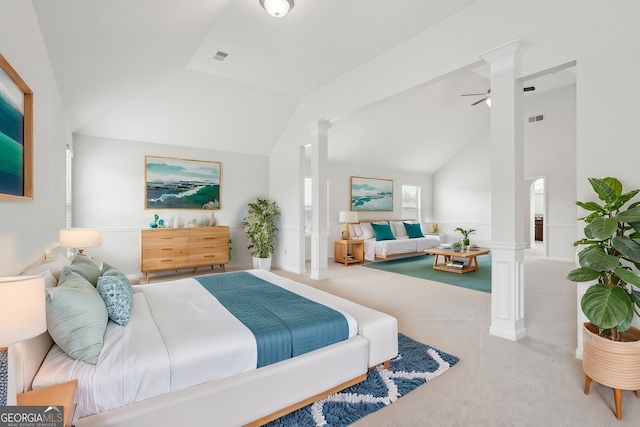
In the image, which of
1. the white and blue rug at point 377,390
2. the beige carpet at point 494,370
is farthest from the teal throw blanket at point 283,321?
the beige carpet at point 494,370

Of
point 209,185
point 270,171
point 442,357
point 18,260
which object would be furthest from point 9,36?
point 270,171

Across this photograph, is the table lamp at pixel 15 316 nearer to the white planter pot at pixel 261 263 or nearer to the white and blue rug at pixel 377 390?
the white and blue rug at pixel 377 390

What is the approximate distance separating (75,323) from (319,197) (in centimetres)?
406

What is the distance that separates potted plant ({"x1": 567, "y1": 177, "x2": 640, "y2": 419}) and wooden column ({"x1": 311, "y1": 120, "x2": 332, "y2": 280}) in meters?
3.72

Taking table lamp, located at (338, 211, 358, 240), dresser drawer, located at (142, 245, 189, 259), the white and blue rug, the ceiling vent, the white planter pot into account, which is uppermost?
the ceiling vent

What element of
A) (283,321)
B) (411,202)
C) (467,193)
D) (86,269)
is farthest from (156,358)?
(467,193)

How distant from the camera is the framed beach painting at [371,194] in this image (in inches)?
323

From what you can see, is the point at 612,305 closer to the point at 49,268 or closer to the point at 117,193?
the point at 49,268

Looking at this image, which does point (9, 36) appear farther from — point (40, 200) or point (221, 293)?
→ point (221, 293)

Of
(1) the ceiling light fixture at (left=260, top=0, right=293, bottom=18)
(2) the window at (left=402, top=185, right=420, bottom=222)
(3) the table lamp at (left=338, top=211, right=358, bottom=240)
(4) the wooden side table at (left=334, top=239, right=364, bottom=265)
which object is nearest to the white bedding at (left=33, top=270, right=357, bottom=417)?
(1) the ceiling light fixture at (left=260, top=0, right=293, bottom=18)

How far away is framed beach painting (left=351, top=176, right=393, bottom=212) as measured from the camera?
8195 mm

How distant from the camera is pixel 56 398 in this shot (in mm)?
1207

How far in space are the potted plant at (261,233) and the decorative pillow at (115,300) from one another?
4.02 metres

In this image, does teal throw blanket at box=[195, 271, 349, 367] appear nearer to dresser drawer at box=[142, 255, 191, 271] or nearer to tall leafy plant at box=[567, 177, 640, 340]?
tall leafy plant at box=[567, 177, 640, 340]
